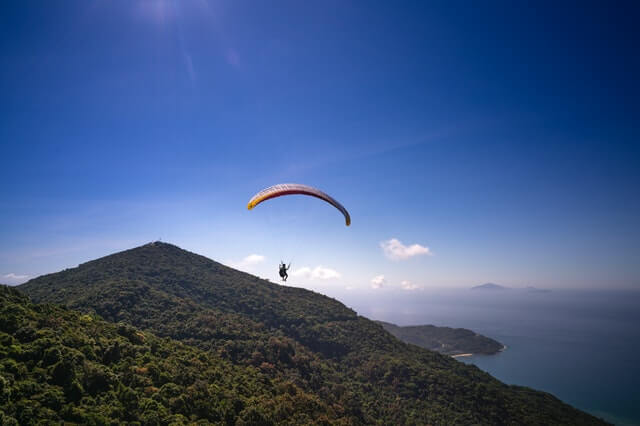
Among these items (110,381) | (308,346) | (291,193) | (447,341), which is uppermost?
(291,193)

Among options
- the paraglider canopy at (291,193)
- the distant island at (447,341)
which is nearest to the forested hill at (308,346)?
the paraglider canopy at (291,193)

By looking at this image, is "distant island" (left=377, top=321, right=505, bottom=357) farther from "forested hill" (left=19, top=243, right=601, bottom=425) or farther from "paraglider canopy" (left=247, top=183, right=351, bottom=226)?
"paraglider canopy" (left=247, top=183, right=351, bottom=226)

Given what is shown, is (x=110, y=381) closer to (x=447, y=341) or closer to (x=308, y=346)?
(x=308, y=346)

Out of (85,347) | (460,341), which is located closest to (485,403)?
(85,347)

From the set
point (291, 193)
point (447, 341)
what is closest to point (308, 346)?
point (291, 193)

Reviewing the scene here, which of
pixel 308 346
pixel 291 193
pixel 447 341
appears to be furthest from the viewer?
pixel 447 341

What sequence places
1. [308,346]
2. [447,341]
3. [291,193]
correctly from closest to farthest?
[291,193] → [308,346] → [447,341]

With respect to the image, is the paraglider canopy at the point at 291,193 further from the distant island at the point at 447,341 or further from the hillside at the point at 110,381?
the distant island at the point at 447,341
